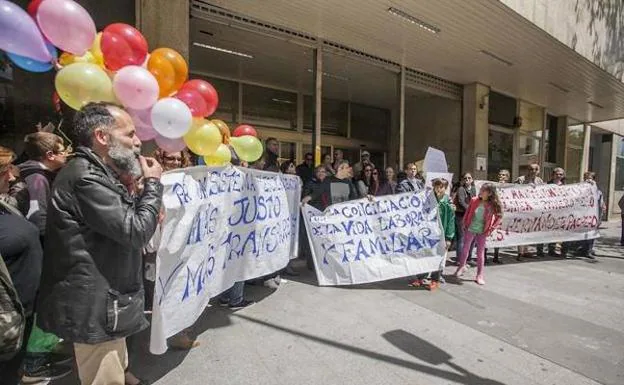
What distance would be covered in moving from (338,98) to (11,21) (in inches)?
471

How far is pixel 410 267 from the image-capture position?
17.0ft

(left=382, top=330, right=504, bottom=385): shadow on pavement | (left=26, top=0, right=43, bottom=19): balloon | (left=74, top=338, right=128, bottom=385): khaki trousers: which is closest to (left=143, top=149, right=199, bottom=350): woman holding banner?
(left=74, top=338, right=128, bottom=385): khaki trousers

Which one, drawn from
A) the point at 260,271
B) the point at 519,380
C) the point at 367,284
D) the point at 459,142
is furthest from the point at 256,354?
the point at 459,142

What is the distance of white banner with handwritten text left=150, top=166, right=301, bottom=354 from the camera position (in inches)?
111

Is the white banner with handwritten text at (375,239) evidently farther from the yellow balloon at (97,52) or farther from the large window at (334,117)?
the large window at (334,117)

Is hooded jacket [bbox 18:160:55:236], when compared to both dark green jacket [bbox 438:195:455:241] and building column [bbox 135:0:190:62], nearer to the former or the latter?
building column [bbox 135:0:190:62]

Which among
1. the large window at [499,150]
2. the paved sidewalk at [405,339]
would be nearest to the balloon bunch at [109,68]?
the paved sidewalk at [405,339]

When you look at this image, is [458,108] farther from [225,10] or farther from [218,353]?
[218,353]

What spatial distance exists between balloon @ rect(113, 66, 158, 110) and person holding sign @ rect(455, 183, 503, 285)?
459 centimetres

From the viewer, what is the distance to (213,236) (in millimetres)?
3359

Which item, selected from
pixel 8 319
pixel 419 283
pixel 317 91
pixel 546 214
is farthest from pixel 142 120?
pixel 546 214

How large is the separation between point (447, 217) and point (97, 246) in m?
4.71

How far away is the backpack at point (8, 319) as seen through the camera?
5.42ft

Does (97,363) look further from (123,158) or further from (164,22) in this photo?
(164,22)
